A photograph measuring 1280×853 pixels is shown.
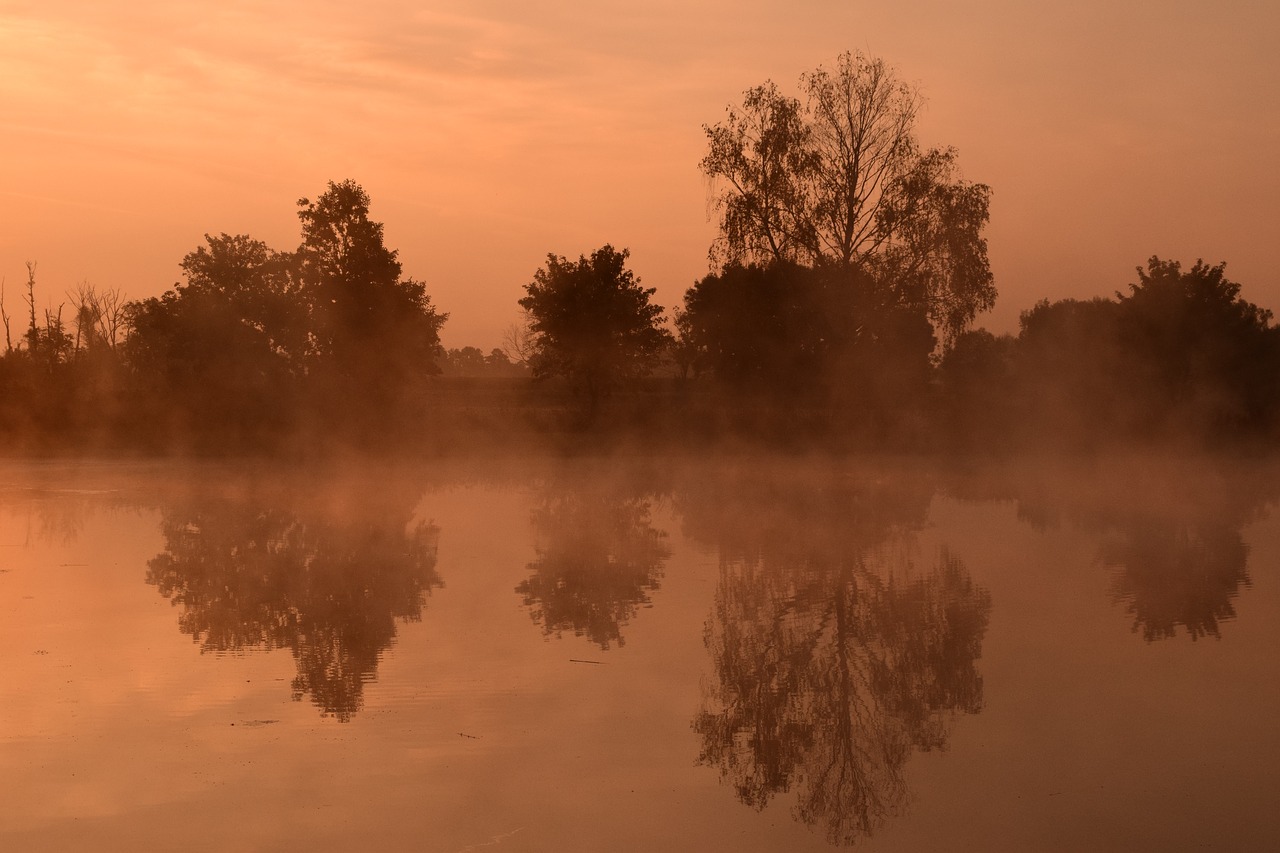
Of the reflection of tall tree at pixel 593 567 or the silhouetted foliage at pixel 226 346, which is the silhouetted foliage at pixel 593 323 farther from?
the reflection of tall tree at pixel 593 567

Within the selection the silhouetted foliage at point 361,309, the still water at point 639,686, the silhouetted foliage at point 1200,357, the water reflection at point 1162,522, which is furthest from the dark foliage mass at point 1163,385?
the still water at point 639,686

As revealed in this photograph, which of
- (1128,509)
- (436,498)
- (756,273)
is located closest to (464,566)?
(436,498)

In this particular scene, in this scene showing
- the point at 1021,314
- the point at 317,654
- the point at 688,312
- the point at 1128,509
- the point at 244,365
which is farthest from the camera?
the point at 1021,314

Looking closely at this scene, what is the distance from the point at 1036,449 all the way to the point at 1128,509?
22055mm

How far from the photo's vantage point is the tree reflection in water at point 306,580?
1141 centimetres

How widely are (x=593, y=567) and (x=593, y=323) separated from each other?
38.5m

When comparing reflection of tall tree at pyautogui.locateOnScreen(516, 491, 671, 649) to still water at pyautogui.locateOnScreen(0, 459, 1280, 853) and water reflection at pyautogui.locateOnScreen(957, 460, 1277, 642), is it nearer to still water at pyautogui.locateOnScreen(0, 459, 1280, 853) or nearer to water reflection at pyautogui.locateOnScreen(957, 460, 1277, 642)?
still water at pyautogui.locateOnScreen(0, 459, 1280, 853)

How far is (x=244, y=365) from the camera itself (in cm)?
6062

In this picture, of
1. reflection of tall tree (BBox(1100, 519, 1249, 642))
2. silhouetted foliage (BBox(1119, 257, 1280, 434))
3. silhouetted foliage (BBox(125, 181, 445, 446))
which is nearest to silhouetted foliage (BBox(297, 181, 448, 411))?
silhouetted foliage (BBox(125, 181, 445, 446))

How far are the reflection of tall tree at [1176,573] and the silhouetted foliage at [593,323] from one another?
3356cm

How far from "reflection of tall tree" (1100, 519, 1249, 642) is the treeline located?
22.9m

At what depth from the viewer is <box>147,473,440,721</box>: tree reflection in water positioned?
37.4 feet

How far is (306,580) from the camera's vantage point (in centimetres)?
1572

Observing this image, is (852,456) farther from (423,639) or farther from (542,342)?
(423,639)
